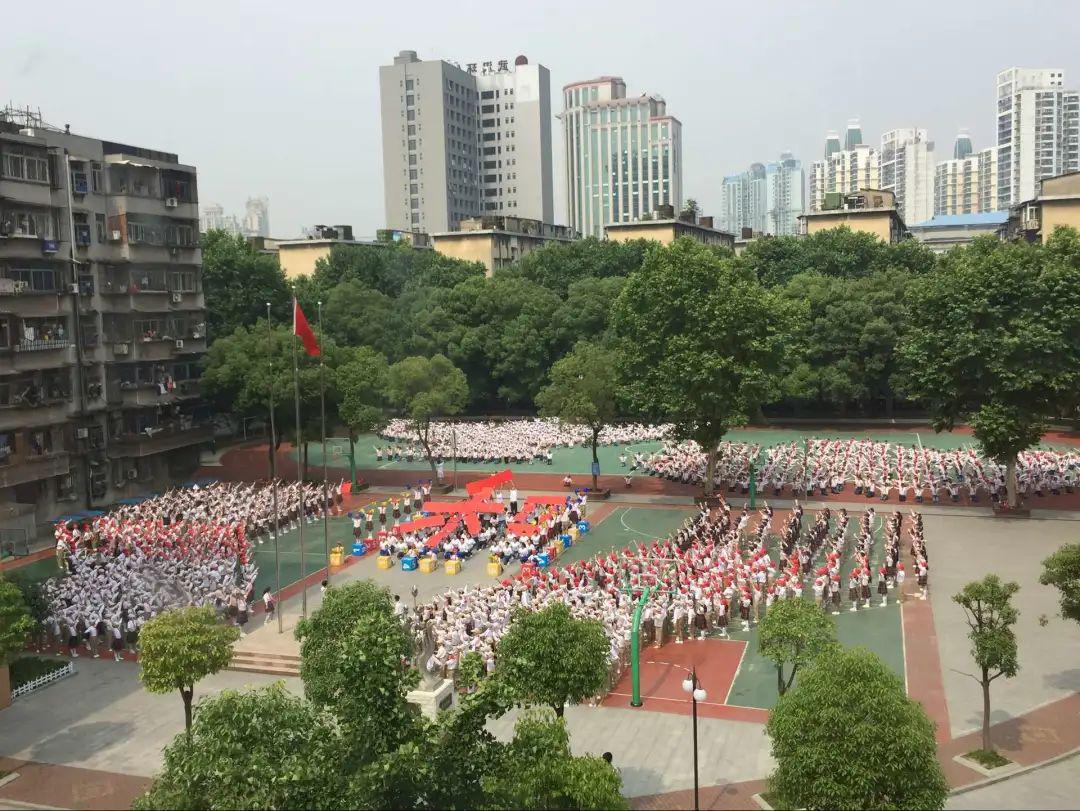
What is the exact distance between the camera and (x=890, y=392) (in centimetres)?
4728

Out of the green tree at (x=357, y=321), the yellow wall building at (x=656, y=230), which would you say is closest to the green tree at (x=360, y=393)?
the green tree at (x=357, y=321)

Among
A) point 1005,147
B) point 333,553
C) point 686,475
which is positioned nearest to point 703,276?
→ point 686,475

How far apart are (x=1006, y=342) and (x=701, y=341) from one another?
864 cm

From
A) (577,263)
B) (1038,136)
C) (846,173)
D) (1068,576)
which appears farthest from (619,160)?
(1068,576)

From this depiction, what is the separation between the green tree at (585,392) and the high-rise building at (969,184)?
117559mm

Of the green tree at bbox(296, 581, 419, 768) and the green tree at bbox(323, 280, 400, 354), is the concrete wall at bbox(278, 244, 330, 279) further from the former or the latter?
the green tree at bbox(296, 581, 419, 768)

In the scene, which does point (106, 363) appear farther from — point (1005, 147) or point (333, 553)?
point (1005, 147)

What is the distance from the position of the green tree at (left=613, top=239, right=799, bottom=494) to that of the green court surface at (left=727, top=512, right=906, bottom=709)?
26.3 ft

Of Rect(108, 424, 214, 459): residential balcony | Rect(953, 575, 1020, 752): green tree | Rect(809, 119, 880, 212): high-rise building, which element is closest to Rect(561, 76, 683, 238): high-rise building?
Rect(809, 119, 880, 212): high-rise building

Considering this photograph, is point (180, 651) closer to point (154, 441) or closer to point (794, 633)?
point (794, 633)

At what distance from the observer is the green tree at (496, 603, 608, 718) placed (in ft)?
42.0

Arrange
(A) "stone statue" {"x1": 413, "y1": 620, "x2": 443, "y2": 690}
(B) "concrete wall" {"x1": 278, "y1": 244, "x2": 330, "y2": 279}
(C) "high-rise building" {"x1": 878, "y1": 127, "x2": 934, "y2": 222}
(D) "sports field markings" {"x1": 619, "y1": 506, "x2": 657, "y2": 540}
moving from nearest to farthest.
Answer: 1. (A) "stone statue" {"x1": 413, "y1": 620, "x2": 443, "y2": 690}
2. (D) "sports field markings" {"x1": 619, "y1": 506, "x2": 657, "y2": 540}
3. (B) "concrete wall" {"x1": 278, "y1": 244, "x2": 330, "y2": 279}
4. (C) "high-rise building" {"x1": 878, "y1": 127, "x2": 934, "y2": 222}

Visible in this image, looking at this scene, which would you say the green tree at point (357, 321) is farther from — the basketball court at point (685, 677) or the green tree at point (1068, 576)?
the green tree at point (1068, 576)

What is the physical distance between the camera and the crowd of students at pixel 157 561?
2080 centimetres
